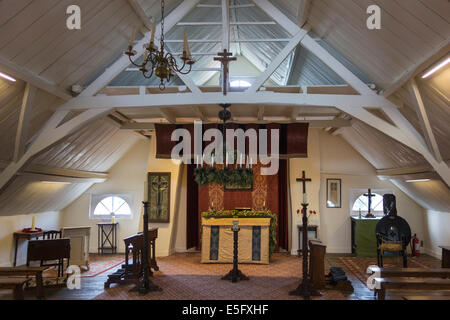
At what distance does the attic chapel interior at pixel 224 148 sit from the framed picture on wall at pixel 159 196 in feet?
0.19

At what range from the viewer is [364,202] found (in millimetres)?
10078

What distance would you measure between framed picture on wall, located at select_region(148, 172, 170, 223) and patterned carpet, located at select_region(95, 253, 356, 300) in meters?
1.34

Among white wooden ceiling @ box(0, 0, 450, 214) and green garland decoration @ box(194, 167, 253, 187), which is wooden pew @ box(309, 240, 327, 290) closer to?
green garland decoration @ box(194, 167, 253, 187)

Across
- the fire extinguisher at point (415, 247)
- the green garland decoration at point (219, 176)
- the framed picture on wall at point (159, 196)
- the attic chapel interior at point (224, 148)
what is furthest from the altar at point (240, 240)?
the fire extinguisher at point (415, 247)

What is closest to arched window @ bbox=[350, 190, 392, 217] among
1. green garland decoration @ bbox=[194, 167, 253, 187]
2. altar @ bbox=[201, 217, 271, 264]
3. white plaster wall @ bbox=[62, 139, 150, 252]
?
altar @ bbox=[201, 217, 271, 264]

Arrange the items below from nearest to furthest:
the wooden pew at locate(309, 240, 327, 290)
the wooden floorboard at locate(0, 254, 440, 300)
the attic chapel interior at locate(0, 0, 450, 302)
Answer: the attic chapel interior at locate(0, 0, 450, 302) → the wooden floorboard at locate(0, 254, 440, 300) → the wooden pew at locate(309, 240, 327, 290)

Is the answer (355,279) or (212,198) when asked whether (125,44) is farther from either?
(355,279)

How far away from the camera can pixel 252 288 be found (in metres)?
6.21

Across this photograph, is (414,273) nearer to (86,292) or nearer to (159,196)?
(86,292)

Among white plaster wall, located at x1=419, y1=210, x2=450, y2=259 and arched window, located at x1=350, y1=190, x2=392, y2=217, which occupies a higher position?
arched window, located at x1=350, y1=190, x2=392, y2=217

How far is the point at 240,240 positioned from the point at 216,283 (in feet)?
5.78

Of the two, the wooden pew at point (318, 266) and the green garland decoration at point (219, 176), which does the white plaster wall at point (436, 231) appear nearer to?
the wooden pew at point (318, 266)

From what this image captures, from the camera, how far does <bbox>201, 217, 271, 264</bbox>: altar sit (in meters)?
8.09

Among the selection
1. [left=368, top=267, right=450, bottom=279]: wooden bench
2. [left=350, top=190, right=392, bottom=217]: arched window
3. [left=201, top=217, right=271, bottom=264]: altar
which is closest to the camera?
[left=368, top=267, right=450, bottom=279]: wooden bench
